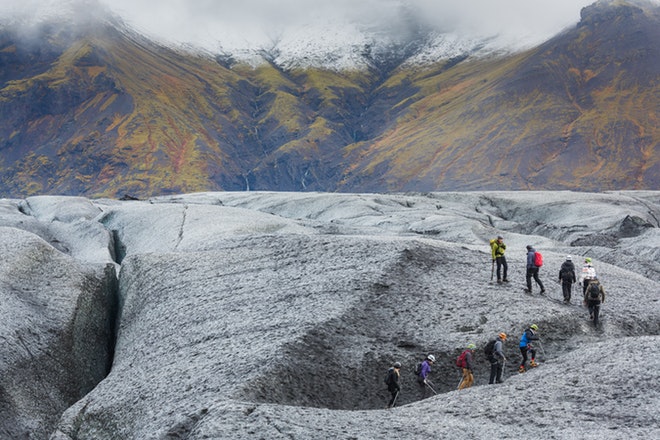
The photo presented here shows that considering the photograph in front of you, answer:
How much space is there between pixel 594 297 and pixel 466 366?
28.6 feet

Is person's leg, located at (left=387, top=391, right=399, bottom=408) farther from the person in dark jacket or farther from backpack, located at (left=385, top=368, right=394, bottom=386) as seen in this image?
the person in dark jacket

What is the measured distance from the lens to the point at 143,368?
27.0m

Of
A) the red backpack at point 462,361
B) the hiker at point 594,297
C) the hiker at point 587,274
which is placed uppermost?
the hiker at point 587,274

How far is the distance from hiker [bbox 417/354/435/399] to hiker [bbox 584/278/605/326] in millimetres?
9203

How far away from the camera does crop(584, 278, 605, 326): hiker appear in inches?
1144

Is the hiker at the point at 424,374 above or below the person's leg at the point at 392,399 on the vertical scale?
above

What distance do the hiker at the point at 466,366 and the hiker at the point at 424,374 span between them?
3.53ft

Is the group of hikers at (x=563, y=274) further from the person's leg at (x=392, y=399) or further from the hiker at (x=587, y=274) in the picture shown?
the person's leg at (x=392, y=399)

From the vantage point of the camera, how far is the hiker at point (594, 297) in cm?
2906

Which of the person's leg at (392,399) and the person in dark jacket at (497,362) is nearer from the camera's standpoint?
the person in dark jacket at (497,362)

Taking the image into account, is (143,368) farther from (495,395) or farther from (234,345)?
(495,395)

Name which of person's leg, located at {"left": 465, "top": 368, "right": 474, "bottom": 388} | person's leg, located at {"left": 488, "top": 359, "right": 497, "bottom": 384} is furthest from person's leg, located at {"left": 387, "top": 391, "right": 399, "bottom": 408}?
person's leg, located at {"left": 488, "top": 359, "right": 497, "bottom": 384}

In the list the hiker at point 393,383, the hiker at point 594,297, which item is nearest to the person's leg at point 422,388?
the hiker at point 393,383

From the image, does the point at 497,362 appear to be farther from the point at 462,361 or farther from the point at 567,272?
the point at 567,272
